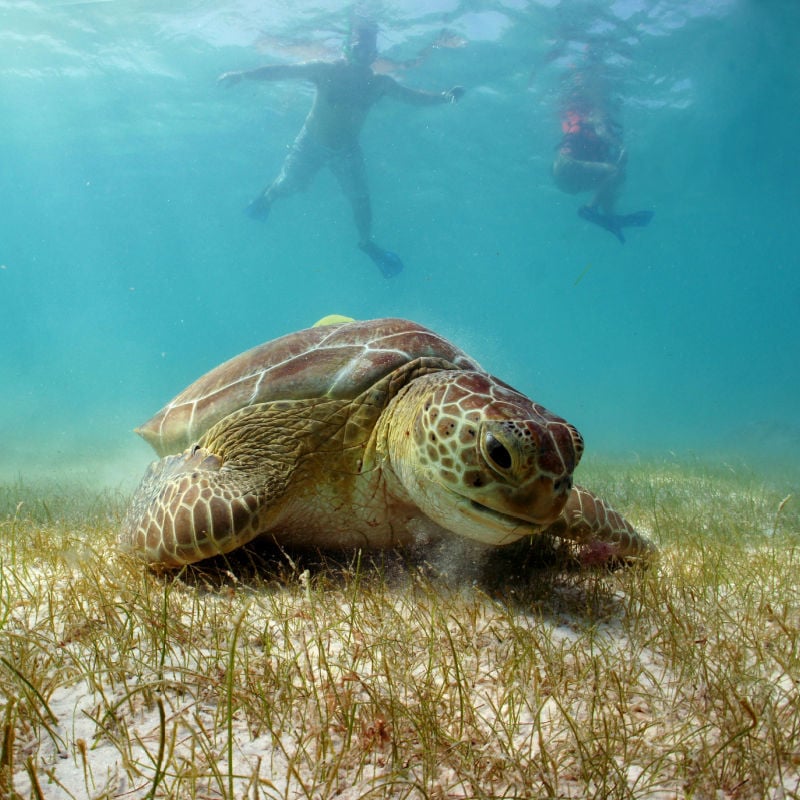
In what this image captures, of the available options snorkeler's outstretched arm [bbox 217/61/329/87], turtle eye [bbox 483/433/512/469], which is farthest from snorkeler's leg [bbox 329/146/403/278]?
turtle eye [bbox 483/433/512/469]

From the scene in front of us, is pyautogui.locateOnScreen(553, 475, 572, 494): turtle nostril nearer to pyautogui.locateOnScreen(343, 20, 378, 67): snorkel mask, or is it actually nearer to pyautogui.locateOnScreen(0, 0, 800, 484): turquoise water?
pyautogui.locateOnScreen(0, 0, 800, 484): turquoise water

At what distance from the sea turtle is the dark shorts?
2028 cm

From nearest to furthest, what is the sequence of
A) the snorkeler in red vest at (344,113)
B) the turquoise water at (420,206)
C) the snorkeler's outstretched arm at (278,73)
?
the snorkeler's outstretched arm at (278,73) < the snorkeler in red vest at (344,113) < the turquoise water at (420,206)

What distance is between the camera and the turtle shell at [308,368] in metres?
2.97

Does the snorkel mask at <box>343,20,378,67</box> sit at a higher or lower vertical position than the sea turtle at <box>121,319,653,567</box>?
higher

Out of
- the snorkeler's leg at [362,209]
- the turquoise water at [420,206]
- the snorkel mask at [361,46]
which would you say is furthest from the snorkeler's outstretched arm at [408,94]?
the turquoise water at [420,206]

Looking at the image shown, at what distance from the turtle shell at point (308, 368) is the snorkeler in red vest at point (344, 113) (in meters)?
17.3

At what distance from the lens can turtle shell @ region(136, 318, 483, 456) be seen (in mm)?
2967

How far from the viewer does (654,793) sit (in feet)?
3.81

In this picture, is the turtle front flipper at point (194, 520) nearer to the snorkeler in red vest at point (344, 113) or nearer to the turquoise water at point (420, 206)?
the turquoise water at point (420, 206)

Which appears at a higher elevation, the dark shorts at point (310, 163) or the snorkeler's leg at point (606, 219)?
the dark shorts at point (310, 163)

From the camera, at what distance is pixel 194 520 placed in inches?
94.7

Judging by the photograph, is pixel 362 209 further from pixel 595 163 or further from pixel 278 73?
pixel 595 163

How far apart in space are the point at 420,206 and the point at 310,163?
23.5 metres
